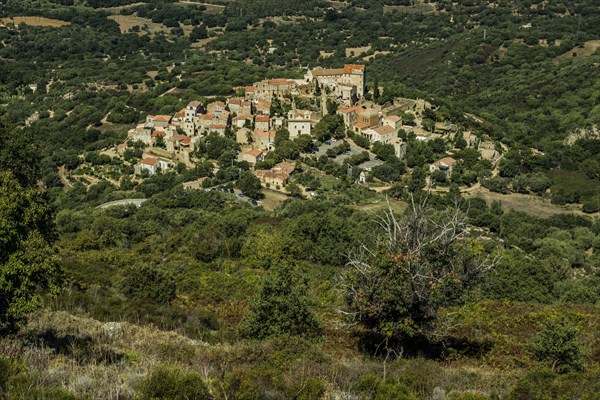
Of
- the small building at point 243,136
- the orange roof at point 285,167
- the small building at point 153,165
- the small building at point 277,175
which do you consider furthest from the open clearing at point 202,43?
the small building at point 277,175

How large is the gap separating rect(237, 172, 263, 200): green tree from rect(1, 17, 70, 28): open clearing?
281ft

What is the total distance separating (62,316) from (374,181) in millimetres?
35991

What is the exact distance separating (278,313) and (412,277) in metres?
3.08

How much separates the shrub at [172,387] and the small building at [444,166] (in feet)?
135

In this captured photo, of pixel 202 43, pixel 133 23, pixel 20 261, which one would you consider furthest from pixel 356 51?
pixel 20 261

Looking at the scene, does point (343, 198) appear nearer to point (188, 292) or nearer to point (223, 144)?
point (223, 144)

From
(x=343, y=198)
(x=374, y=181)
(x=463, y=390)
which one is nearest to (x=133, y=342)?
(x=463, y=390)

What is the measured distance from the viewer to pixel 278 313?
41.1 feet

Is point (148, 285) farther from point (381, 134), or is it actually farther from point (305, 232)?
point (381, 134)

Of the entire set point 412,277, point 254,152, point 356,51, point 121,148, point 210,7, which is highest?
point 412,277

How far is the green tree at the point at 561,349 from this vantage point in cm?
1193

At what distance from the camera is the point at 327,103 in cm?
5166

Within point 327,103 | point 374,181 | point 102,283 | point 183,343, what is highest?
point 183,343

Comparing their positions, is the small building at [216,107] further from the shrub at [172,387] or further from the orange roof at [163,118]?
the shrub at [172,387]
